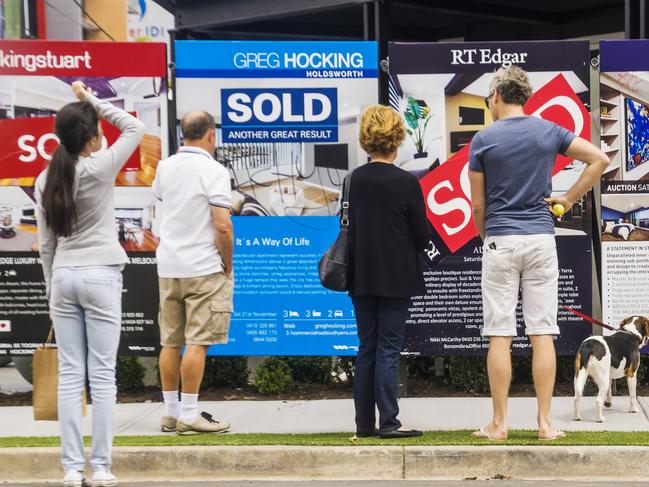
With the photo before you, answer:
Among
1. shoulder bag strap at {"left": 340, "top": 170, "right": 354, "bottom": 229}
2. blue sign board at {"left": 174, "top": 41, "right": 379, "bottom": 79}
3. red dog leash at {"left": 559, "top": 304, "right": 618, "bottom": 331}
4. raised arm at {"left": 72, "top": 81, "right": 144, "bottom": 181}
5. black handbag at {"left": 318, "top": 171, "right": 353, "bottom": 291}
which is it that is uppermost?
blue sign board at {"left": 174, "top": 41, "right": 379, "bottom": 79}

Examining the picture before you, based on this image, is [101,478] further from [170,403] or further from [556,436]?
[556,436]

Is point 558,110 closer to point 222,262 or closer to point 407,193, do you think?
point 407,193

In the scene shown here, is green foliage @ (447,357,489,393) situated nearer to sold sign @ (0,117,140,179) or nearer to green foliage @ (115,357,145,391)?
green foliage @ (115,357,145,391)

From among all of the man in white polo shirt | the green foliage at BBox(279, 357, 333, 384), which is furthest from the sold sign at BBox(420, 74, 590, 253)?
the man in white polo shirt

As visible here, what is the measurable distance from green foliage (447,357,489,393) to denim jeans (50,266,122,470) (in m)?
3.18

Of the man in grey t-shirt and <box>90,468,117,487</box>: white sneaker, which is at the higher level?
the man in grey t-shirt

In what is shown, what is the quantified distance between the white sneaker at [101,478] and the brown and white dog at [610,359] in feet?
9.39

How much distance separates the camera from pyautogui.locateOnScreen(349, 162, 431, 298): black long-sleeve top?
5684mm

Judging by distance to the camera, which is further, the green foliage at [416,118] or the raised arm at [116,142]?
the green foliage at [416,118]

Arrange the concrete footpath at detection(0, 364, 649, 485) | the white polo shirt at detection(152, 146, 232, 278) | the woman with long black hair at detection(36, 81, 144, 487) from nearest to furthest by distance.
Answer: the woman with long black hair at detection(36, 81, 144, 487)
the concrete footpath at detection(0, 364, 649, 485)
the white polo shirt at detection(152, 146, 232, 278)

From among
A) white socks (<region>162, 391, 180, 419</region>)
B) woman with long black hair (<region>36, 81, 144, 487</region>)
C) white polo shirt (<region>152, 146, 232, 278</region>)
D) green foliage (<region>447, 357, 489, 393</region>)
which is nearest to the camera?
woman with long black hair (<region>36, 81, 144, 487</region>)

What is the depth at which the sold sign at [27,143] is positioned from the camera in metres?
7.20

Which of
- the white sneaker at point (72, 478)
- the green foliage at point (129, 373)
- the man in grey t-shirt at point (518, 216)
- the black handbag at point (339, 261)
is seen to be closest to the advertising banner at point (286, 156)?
the green foliage at point (129, 373)

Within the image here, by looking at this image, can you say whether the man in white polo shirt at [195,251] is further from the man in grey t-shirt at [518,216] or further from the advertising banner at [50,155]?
the man in grey t-shirt at [518,216]
